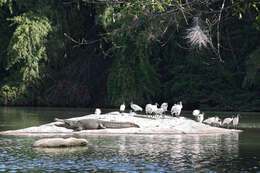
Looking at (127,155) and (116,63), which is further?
(116,63)

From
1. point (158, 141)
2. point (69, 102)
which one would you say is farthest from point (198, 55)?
point (158, 141)

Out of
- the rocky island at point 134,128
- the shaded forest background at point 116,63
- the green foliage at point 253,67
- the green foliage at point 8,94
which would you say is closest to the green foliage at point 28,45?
the shaded forest background at point 116,63

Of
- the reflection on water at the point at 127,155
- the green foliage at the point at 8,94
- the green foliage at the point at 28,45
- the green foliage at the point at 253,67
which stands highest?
the green foliage at the point at 28,45

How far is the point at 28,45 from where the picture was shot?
137 ft

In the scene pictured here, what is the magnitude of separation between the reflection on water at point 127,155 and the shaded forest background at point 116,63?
19.1 m

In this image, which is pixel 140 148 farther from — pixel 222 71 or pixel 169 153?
pixel 222 71

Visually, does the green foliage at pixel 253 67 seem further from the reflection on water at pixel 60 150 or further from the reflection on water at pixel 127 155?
the reflection on water at pixel 60 150

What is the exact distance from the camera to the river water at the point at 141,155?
A: 13836 millimetres

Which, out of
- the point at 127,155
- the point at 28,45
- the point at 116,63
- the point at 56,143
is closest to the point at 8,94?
the point at 28,45

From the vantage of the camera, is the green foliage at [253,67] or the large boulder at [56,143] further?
the green foliage at [253,67]

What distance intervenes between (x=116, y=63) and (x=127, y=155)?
1004 inches

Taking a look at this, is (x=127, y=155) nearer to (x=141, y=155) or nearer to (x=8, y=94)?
(x=141, y=155)

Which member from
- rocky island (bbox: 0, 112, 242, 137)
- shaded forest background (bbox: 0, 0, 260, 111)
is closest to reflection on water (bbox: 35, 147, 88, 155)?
rocky island (bbox: 0, 112, 242, 137)

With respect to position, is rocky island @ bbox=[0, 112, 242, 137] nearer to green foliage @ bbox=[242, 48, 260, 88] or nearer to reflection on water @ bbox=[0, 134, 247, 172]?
reflection on water @ bbox=[0, 134, 247, 172]
